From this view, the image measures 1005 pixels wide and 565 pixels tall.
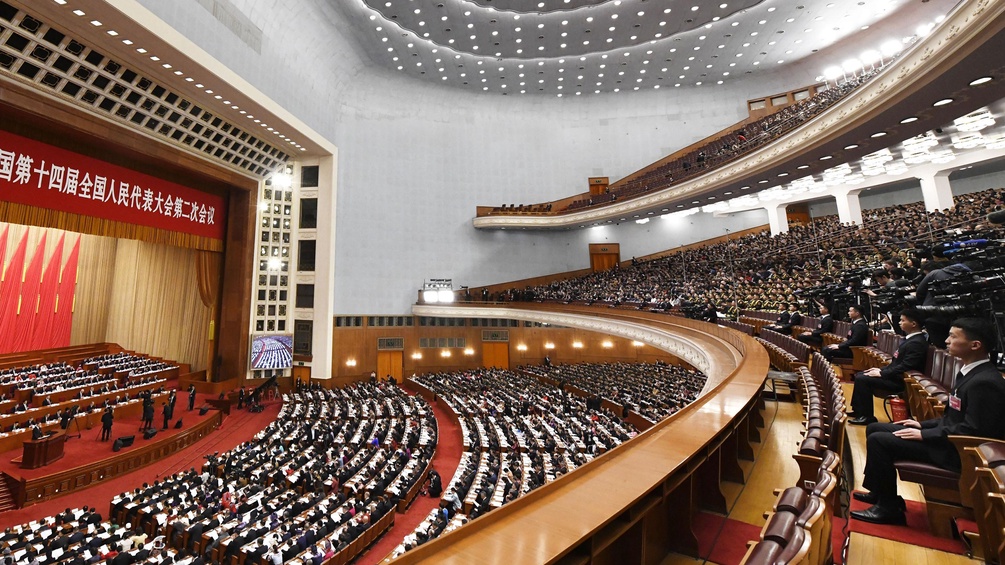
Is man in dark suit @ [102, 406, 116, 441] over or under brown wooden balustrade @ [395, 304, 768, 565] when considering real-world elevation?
under

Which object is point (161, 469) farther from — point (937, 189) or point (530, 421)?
point (937, 189)

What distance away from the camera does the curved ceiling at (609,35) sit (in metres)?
15.1

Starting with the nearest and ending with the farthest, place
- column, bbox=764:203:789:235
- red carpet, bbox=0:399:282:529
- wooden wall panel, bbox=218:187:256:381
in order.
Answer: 1. red carpet, bbox=0:399:282:529
2. wooden wall panel, bbox=218:187:256:381
3. column, bbox=764:203:789:235

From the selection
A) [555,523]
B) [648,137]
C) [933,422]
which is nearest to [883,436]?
[933,422]

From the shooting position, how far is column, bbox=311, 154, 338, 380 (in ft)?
55.8

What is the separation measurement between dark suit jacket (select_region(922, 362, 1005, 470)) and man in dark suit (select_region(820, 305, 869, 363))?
3.28m

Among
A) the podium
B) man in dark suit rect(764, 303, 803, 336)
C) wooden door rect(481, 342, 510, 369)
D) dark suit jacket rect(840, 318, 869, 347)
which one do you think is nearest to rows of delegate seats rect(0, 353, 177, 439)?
the podium

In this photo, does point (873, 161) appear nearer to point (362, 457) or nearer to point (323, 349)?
point (362, 457)

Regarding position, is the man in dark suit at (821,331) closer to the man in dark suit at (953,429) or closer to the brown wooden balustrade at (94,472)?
the man in dark suit at (953,429)

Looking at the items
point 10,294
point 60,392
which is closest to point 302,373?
point 60,392

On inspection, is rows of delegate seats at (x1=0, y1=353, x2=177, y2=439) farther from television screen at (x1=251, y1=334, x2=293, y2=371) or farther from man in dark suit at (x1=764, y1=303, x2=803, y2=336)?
man in dark suit at (x1=764, y1=303, x2=803, y2=336)

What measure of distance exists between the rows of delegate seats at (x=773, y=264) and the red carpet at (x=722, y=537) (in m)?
4.47

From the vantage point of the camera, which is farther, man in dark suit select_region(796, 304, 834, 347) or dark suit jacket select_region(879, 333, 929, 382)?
man in dark suit select_region(796, 304, 834, 347)

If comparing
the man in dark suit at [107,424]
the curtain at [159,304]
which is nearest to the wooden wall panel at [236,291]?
the curtain at [159,304]
